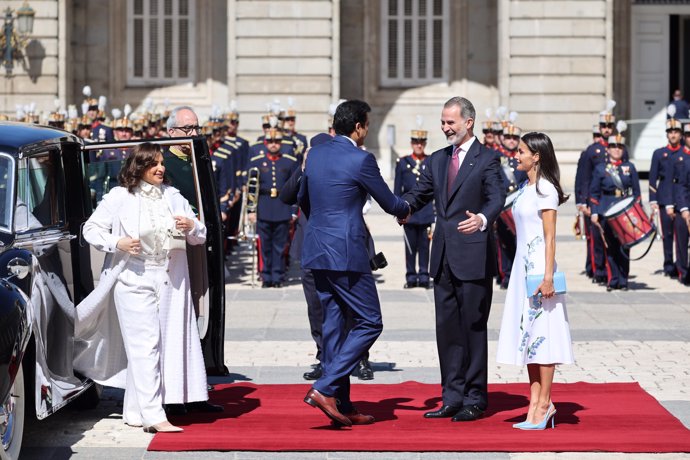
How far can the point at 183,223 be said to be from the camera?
9172mm

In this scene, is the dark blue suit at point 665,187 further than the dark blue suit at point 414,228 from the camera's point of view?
Yes

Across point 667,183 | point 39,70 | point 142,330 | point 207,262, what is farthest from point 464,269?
point 39,70

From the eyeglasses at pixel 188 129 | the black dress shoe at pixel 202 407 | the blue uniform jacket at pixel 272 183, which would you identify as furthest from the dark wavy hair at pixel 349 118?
the blue uniform jacket at pixel 272 183

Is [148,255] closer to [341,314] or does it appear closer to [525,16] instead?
[341,314]

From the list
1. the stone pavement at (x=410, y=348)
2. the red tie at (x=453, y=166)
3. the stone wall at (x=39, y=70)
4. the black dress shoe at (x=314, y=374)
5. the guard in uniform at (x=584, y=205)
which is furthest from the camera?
the stone wall at (x=39, y=70)

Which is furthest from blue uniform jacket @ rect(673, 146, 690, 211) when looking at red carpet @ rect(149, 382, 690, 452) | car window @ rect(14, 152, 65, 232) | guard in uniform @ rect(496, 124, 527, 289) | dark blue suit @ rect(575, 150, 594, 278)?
car window @ rect(14, 152, 65, 232)

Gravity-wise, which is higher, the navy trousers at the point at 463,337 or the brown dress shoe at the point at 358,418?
the navy trousers at the point at 463,337

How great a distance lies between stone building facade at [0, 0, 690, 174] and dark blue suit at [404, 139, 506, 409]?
19918mm

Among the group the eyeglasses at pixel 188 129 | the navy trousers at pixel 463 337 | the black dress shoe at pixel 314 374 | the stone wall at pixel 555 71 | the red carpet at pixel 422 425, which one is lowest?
the red carpet at pixel 422 425

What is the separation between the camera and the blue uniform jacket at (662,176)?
18.0 meters

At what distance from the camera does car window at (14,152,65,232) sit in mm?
8734

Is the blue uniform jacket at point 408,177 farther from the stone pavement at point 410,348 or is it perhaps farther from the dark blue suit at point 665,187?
the dark blue suit at point 665,187

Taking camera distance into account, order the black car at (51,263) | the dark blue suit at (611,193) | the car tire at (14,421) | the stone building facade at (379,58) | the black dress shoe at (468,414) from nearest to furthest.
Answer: the car tire at (14,421)
the black car at (51,263)
the black dress shoe at (468,414)
the dark blue suit at (611,193)
the stone building facade at (379,58)

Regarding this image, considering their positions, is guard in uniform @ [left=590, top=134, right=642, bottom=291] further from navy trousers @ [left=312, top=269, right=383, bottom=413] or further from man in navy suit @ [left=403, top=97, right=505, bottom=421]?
navy trousers @ [left=312, top=269, right=383, bottom=413]
